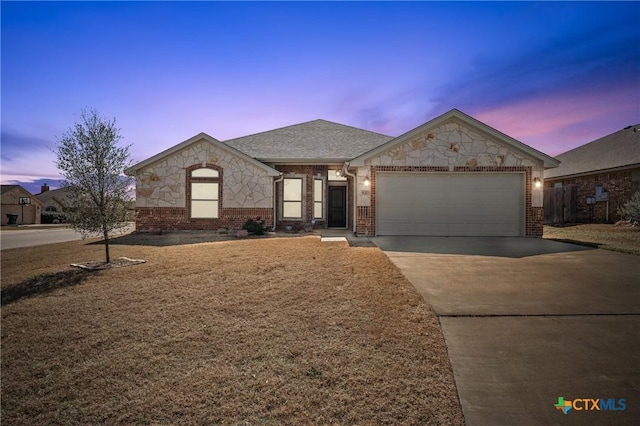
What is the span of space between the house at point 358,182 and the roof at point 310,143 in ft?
0.19

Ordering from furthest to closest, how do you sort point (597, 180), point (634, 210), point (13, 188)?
point (13, 188) < point (597, 180) < point (634, 210)

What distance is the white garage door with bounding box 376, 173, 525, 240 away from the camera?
12.5 metres

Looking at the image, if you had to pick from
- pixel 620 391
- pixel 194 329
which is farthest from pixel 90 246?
pixel 620 391

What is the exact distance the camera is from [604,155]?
781 inches

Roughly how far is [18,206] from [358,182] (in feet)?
155

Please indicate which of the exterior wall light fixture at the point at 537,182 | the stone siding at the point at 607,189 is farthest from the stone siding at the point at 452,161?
the stone siding at the point at 607,189

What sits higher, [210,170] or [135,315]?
[210,170]

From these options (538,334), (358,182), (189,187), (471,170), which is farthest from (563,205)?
(189,187)

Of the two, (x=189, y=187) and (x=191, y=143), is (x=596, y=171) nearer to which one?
(x=191, y=143)

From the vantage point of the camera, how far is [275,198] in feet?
50.3

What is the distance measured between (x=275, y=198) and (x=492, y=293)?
11.3 metres

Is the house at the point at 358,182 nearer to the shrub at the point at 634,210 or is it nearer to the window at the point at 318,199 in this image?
the window at the point at 318,199

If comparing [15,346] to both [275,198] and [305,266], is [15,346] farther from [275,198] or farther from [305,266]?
[275,198]

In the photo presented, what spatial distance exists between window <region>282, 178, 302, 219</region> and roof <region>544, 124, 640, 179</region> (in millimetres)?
17083
